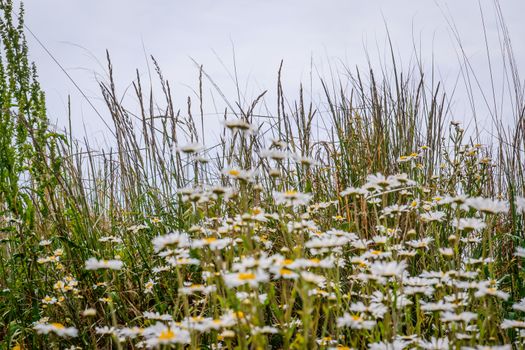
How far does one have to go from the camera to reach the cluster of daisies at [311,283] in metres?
1.22

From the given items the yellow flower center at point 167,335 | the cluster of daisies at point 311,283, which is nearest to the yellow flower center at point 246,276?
the cluster of daisies at point 311,283

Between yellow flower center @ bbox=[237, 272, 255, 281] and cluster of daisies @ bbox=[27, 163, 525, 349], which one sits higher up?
yellow flower center @ bbox=[237, 272, 255, 281]

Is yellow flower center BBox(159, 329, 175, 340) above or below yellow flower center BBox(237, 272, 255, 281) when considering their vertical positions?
below

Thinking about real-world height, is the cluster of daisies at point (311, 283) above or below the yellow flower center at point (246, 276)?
below

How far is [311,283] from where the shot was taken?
132 centimetres

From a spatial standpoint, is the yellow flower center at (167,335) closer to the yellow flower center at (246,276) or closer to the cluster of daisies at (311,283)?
the cluster of daisies at (311,283)

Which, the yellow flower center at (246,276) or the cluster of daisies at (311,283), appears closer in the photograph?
the yellow flower center at (246,276)

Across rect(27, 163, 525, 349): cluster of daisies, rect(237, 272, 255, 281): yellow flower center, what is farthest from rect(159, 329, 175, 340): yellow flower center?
rect(237, 272, 255, 281): yellow flower center

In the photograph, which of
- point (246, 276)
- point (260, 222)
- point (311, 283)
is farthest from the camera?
point (260, 222)

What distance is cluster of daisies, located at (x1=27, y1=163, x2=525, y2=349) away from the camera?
122 centimetres

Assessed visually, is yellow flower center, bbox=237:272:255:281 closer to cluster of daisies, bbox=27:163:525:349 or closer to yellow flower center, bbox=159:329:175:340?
cluster of daisies, bbox=27:163:525:349

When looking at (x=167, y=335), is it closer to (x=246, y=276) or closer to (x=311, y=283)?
(x=246, y=276)

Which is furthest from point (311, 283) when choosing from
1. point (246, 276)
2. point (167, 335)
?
point (167, 335)

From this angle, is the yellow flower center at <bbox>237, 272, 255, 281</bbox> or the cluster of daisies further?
the cluster of daisies
